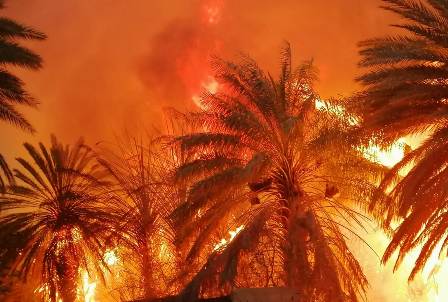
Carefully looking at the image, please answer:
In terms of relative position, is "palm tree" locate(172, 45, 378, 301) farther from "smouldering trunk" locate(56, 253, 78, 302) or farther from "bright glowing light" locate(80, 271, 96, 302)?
"bright glowing light" locate(80, 271, 96, 302)

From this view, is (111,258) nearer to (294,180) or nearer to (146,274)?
(146,274)

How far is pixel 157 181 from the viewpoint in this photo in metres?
23.8

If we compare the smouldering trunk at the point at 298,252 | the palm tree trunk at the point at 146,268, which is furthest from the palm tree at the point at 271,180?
the palm tree trunk at the point at 146,268

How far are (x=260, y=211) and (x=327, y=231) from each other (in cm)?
238

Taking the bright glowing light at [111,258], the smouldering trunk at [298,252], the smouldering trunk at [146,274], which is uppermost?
the bright glowing light at [111,258]

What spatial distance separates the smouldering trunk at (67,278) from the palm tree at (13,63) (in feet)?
23.4

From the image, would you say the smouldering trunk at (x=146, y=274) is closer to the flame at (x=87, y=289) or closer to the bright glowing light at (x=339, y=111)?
the flame at (x=87, y=289)

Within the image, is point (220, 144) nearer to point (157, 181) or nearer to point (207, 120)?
point (207, 120)

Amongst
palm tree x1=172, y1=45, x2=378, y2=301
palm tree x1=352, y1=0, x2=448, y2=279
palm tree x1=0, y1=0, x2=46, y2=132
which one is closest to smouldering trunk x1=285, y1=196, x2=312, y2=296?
palm tree x1=172, y1=45, x2=378, y2=301

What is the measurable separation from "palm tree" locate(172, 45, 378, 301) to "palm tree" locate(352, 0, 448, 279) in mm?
1134

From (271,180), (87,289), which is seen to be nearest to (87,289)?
(87,289)

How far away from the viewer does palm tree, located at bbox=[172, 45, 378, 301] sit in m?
15.3

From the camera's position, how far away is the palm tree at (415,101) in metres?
13.8

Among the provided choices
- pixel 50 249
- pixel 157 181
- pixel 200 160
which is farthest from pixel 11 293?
pixel 200 160
